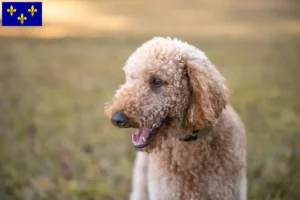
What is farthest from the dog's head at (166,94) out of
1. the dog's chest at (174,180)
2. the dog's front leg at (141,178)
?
the dog's front leg at (141,178)

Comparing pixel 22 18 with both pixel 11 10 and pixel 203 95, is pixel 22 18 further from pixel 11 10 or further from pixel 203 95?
pixel 203 95

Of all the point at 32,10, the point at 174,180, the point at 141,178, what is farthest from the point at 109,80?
the point at 174,180

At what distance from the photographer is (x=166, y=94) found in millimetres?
1617

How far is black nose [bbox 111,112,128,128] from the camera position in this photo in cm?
154

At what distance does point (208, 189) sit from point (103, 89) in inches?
42.2

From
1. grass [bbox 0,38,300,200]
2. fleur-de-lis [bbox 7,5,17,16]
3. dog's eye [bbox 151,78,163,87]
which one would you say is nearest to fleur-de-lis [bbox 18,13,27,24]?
fleur-de-lis [bbox 7,5,17,16]

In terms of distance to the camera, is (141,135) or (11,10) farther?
(11,10)

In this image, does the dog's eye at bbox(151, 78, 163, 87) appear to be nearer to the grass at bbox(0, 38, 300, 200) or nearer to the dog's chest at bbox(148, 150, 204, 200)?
the dog's chest at bbox(148, 150, 204, 200)

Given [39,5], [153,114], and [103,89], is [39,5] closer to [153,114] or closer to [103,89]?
[103,89]

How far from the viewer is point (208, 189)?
1.75 metres

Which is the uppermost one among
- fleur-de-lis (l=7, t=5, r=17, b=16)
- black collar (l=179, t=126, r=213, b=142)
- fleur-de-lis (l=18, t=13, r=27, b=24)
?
fleur-de-lis (l=7, t=5, r=17, b=16)

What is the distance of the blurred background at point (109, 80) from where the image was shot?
2312 mm

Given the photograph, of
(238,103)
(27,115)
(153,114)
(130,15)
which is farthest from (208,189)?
(27,115)

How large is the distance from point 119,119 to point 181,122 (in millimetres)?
227
